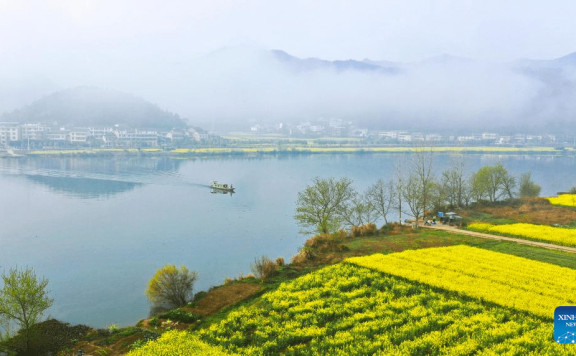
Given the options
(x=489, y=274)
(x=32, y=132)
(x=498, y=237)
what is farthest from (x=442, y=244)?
(x=32, y=132)

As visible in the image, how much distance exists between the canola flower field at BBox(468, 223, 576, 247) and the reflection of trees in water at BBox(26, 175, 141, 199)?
5705 centimetres

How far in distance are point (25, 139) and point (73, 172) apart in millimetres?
79649

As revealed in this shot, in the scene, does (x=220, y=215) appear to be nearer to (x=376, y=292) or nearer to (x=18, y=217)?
(x=18, y=217)

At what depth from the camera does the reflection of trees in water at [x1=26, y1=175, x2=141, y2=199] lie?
68.3m

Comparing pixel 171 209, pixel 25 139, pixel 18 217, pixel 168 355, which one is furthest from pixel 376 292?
pixel 25 139

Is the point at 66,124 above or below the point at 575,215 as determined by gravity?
above

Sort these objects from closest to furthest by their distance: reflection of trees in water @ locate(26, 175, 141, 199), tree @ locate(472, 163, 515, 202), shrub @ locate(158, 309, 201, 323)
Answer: shrub @ locate(158, 309, 201, 323), tree @ locate(472, 163, 515, 202), reflection of trees in water @ locate(26, 175, 141, 199)

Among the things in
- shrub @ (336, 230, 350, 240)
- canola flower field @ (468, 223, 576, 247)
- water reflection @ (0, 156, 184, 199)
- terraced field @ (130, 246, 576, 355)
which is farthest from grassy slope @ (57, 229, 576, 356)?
water reflection @ (0, 156, 184, 199)

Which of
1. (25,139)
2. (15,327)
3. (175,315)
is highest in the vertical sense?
(25,139)

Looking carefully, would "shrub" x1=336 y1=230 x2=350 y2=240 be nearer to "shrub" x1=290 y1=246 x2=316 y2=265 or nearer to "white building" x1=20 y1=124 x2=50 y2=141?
"shrub" x1=290 y1=246 x2=316 y2=265

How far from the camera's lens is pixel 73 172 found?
8988 centimetres

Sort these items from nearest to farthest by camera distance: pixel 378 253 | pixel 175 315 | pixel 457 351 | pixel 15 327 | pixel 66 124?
pixel 457 351 < pixel 175 315 < pixel 15 327 < pixel 378 253 < pixel 66 124

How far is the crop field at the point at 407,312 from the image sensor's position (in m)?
14.2

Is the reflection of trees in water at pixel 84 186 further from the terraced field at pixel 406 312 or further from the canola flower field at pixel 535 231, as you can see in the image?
the canola flower field at pixel 535 231
